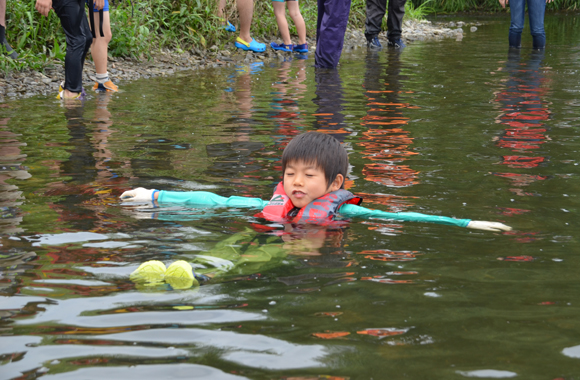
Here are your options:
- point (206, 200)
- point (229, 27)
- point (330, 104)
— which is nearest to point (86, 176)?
point (206, 200)

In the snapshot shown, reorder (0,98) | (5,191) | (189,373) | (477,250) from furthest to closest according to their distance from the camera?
(0,98), (5,191), (477,250), (189,373)

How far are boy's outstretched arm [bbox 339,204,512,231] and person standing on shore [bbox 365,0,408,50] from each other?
10.6 m

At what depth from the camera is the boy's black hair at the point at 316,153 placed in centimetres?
386

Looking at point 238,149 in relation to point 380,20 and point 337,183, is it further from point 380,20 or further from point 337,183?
point 380,20

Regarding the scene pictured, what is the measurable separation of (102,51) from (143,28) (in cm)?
276

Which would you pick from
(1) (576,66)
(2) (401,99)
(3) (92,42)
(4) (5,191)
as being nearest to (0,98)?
(3) (92,42)

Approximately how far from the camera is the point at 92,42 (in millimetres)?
7879

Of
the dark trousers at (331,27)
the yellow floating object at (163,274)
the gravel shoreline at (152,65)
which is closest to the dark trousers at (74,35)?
the gravel shoreline at (152,65)

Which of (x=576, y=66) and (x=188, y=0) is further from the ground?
(x=188, y=0)

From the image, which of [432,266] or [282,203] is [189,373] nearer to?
[432,266]

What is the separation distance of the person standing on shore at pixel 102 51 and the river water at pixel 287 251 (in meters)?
0.98

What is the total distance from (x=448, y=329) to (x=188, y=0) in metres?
10.5

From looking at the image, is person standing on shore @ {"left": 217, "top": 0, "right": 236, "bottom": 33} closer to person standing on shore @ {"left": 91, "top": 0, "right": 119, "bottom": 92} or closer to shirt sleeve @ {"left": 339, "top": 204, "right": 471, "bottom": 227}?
person standing on shore @ {"left": 91, "top": 0, "right": 119, "bottom": 92}

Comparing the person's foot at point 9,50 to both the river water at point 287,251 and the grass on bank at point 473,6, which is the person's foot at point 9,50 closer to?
the river water at point 287,251
